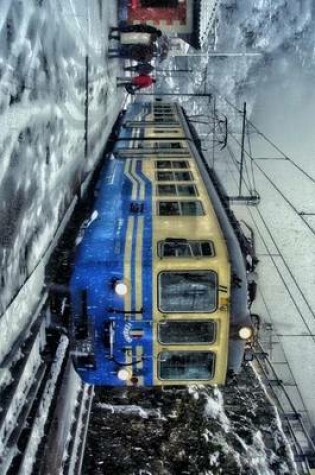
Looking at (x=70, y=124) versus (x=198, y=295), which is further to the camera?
(x=70, y=124)

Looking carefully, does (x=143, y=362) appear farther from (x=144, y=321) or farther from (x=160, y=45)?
(x=160, y=45)

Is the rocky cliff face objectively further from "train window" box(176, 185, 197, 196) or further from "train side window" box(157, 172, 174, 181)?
"train side window" box(157, 172, 174, 181)

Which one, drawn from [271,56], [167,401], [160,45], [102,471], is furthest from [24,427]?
[271,56]

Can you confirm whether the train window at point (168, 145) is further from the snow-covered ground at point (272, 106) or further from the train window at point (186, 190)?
the snow-covered ground at point (272, 106)

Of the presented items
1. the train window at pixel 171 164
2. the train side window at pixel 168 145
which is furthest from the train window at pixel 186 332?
the train side window at pixel 168 145

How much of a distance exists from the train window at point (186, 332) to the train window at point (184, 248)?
725mm

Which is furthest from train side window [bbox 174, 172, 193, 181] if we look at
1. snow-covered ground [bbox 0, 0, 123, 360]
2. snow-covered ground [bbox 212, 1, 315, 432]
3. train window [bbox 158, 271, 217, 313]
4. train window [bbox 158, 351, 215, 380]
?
snow-covered ground [bbox 212, 1, 315, 432]

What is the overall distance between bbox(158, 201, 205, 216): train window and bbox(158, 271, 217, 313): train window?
49.9 inches

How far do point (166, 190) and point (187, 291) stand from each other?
226 cm

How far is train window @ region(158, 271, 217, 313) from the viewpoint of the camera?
18.1 feet

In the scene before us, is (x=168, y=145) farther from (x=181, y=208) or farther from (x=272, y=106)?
(x=272, y=106)

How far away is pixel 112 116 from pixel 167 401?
7397mm

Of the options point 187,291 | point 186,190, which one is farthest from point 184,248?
point 186,190

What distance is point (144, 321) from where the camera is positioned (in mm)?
5641
